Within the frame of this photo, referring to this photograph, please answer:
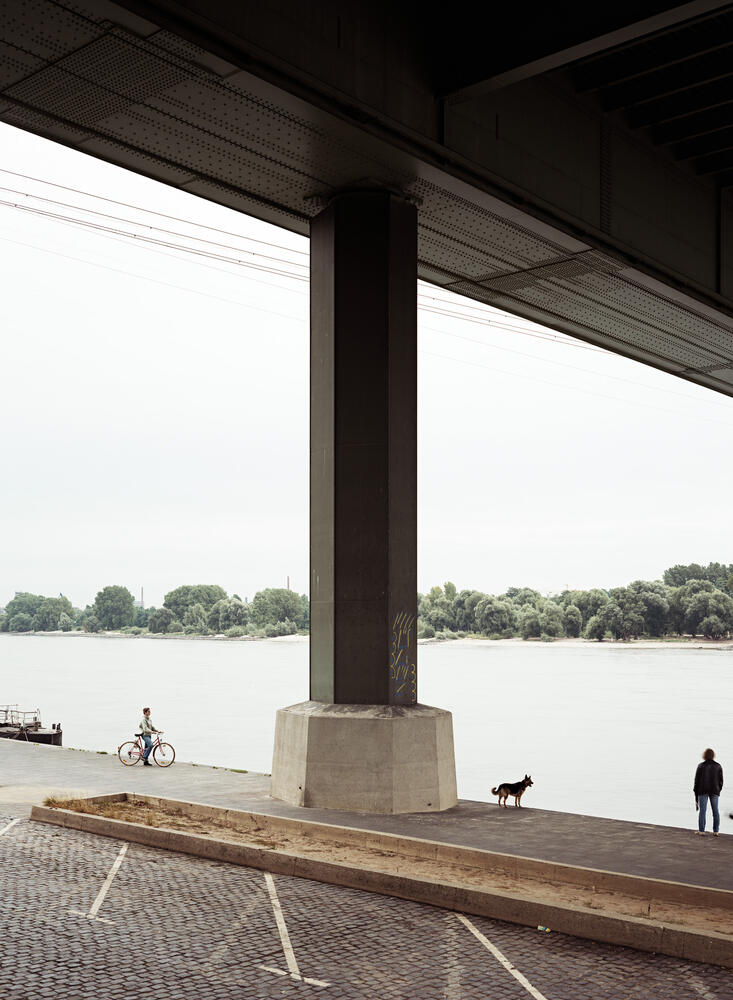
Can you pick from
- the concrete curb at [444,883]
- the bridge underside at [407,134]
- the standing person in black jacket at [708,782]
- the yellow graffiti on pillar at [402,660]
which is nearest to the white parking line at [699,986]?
the concrete curb at [444,883]

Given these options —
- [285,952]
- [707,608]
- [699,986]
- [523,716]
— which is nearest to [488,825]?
[285,952]

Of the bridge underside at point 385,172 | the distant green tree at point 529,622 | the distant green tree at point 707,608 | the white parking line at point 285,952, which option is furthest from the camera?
the distant green tree at point 529,622

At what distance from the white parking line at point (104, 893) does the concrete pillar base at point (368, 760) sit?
287 centimetres

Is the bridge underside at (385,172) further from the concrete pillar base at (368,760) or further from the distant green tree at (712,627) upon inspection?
the distant green tree at (712,627)

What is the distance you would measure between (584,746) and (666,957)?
48.0 m

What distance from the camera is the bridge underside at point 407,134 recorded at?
422 inches

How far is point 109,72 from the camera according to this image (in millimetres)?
11148

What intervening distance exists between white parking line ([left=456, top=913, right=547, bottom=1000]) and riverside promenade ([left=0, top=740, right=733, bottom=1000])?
0.06 ft

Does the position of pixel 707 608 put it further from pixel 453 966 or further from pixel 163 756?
pixel 453 966

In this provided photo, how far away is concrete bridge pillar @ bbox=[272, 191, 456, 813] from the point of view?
15.1 m

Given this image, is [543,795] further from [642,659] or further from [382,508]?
[642,659]

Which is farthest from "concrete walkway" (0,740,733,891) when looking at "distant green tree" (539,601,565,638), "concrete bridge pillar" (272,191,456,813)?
"distant green tree" (539,601,565,638)

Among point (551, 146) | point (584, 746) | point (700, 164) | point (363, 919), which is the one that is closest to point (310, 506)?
point (551, 146)

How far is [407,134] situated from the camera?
12.5 metres
